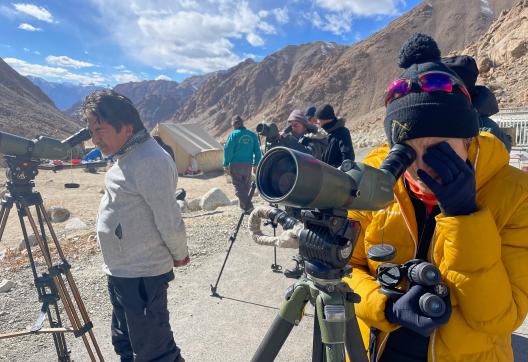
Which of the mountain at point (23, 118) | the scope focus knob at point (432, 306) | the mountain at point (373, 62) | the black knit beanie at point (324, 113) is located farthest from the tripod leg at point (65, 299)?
the mountain at point (373, 62)

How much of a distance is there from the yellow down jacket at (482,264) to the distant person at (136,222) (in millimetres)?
1416

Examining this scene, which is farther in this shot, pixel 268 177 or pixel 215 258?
pixel 215 258

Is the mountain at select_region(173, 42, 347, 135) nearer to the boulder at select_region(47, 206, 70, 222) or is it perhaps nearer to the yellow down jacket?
the boulder at select_region(47, 206, 70, 222)

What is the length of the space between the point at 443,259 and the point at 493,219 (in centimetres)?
21

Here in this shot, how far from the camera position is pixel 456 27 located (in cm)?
6266

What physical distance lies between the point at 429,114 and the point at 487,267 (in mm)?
503

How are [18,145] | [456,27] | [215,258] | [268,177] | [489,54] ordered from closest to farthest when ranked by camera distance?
1. [268,177]
2. [18,145]
3. [215,258]
4. [489,54]
5. [456,27]

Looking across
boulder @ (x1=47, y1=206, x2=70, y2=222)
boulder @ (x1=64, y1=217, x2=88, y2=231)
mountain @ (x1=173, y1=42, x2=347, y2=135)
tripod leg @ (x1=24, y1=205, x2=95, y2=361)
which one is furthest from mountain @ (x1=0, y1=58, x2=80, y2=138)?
mountain @ (x1=173, y1=42, x2=347, y2=135)

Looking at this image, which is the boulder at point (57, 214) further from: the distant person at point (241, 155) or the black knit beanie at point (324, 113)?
the black knit beanie at point (324, 113)

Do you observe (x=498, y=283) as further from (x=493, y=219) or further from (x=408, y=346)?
A: (x=408, y=346)

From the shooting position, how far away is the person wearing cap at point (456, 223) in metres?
1.15

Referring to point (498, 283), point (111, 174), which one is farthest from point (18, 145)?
point (498, 283)

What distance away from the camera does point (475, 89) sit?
243 cm

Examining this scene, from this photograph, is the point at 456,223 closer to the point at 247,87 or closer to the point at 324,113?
the point at 324,113
